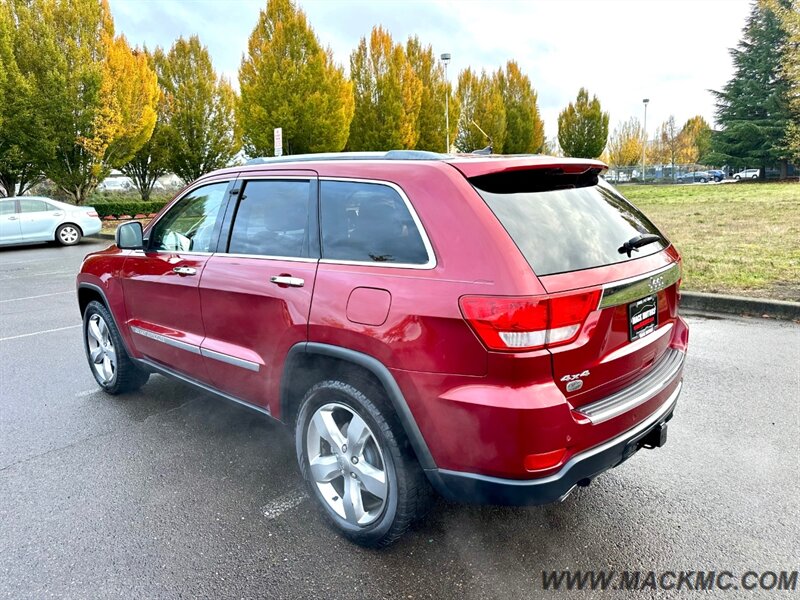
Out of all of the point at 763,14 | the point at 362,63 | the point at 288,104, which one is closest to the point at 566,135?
the point at 763,14

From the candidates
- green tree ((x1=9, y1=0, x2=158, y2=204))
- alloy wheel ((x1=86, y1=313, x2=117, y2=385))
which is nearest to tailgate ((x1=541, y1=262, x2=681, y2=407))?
alloy wheel ((x1=86, y1=313, x2=117, y2=385))

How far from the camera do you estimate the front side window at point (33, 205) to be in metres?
15.7

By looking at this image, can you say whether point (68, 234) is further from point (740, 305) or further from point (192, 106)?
point (740, 305)

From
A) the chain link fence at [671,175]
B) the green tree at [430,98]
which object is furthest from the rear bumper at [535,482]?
the chain link fence at [671,175]

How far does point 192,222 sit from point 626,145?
7966cm

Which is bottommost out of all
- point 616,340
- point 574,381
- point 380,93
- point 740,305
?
point 740,305

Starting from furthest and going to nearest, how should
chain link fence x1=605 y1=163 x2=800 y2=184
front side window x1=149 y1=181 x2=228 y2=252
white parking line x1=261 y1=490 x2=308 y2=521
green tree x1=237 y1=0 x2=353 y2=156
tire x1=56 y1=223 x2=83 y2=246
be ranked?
chain link fence x1=605 y1=163 x2=800 y2=184, green tree x1=237 y1=0 x2=353 y2=156, tire x1=56 y1=223 x2=83 y2=246, front side window x1=149 y1=181 x2=228 y2=252, white parking line x1=261 y1=490 x2=308 y2=521

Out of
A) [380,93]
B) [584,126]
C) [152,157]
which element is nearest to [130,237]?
[152,157]

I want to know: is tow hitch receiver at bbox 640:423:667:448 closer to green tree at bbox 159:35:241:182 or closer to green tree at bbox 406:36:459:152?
green tree at bbox 159:35:241:182

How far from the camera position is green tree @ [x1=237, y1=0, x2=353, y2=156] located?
969 inches

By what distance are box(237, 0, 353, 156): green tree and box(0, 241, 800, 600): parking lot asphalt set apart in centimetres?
2213

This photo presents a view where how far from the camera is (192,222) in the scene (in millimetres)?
3795

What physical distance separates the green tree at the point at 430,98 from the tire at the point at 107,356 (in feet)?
112

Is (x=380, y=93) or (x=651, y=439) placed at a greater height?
(x=380, y=93)
